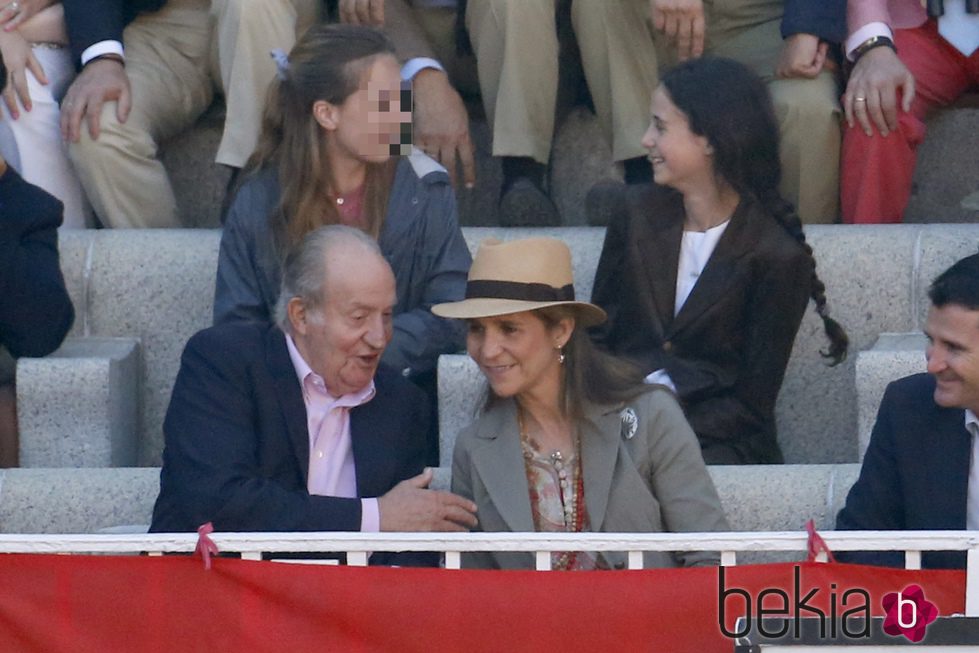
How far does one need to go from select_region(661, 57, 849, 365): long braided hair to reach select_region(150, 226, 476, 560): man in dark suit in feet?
3.38

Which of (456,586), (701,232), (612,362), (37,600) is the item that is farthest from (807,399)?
(37,600)

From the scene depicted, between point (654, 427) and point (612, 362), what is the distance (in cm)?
23

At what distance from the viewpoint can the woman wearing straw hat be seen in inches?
153

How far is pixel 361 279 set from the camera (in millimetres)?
4031

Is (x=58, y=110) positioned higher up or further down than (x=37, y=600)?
higher up

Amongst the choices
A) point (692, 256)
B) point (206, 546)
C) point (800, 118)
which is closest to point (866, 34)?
point (800, 118)

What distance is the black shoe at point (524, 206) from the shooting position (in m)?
5.62

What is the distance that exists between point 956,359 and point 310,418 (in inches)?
54.1

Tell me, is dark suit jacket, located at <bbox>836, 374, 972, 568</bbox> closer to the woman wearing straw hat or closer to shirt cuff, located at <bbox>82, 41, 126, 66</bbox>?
the woman wearing straw hat

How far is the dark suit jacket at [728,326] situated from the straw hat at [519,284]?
562 millimetres

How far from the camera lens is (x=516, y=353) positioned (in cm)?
398

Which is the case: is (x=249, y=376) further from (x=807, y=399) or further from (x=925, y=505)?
(x=807, y=399)

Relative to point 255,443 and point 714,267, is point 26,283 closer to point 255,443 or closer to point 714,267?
point 255,443

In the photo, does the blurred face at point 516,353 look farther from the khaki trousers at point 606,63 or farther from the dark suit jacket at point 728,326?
the khaki trousers at point 606,63
